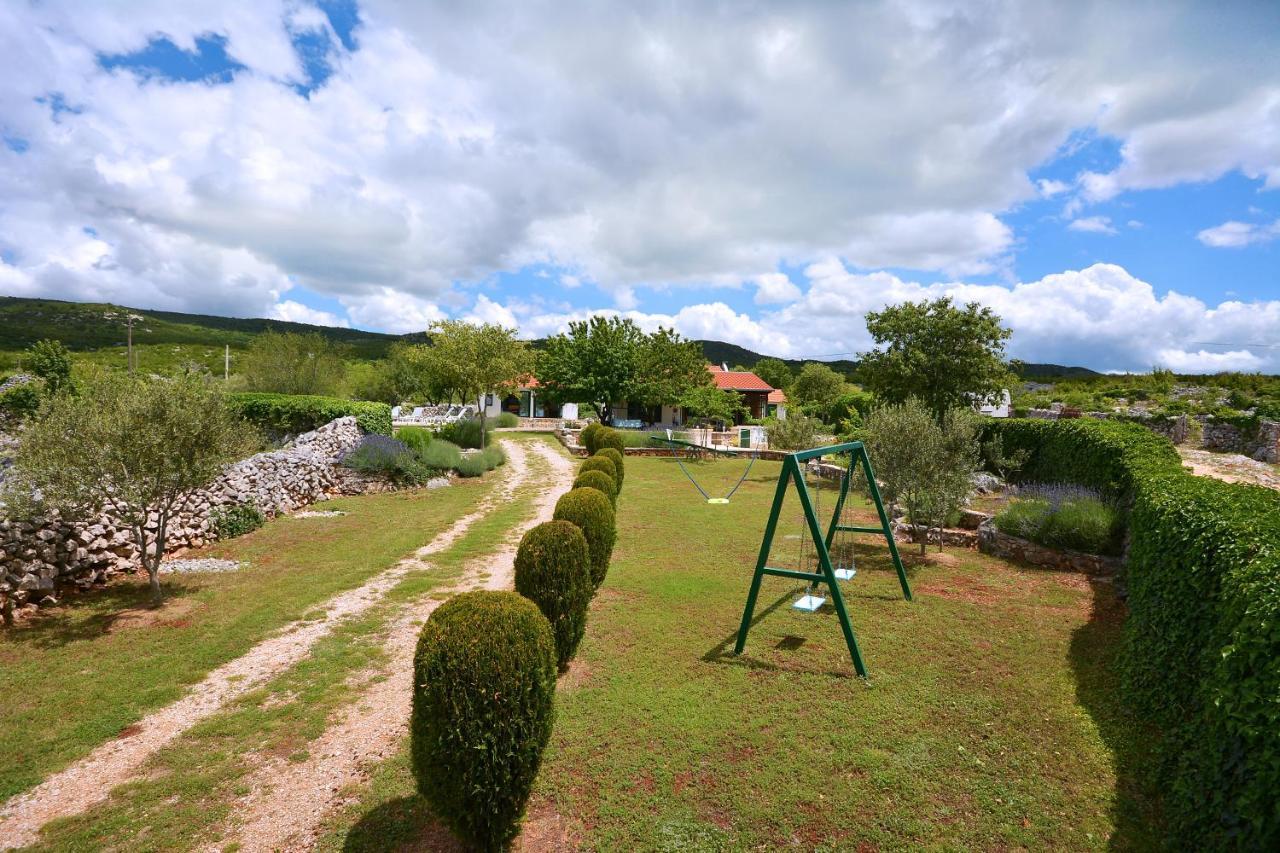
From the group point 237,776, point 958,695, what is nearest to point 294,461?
point 237,776

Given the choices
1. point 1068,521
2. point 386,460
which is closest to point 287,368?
point 386,460

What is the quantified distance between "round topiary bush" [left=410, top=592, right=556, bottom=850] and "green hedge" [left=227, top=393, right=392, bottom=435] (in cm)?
1921

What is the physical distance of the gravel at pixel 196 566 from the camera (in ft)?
34.2

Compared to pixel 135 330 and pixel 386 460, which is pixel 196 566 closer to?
pixel 386 460

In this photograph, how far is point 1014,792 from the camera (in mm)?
4754

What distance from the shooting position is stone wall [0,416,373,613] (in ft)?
27.4

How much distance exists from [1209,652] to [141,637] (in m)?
11.6

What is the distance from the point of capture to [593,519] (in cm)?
891

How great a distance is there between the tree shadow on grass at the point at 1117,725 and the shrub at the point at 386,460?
18.1m

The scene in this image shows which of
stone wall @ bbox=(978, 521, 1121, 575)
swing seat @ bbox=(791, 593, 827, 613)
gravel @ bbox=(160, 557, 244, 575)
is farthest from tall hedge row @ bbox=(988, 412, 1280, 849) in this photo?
gravel @ bbox=(160, 557, 244, 575)

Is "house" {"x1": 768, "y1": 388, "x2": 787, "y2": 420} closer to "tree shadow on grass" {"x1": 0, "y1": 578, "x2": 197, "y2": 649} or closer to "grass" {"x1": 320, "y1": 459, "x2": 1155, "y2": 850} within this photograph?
"grass" {"x1": 320, "y1": 459, "x2": 1155, "y2": 850}

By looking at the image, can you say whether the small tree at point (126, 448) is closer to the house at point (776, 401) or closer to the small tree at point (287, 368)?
the small tree at point (287, 368)

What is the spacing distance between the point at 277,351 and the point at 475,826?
132 feet

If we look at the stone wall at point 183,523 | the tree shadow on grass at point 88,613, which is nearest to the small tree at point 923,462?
the stone wall at point 183,523
